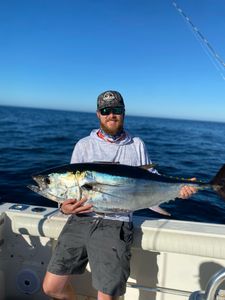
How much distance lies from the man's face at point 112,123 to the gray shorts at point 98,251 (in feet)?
2.61

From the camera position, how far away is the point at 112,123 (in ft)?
10.1

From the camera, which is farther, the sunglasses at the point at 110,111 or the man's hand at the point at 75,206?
the sunglasses at the point at 110,111

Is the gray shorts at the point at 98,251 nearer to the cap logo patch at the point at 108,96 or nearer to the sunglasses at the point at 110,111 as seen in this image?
the sunglasses at the point at 110,111

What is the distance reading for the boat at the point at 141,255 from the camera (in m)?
2.85

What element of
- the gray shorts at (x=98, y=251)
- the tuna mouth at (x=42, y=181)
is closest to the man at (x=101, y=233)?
the gray shorts at (x=98, y=251)

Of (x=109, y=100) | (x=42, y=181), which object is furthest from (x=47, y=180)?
(x=109, y=100)

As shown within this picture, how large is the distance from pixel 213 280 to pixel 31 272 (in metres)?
2.02

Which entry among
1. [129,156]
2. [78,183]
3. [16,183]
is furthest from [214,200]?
[78,183]

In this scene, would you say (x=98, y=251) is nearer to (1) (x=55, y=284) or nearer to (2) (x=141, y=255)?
(1) (x=55, y=284)

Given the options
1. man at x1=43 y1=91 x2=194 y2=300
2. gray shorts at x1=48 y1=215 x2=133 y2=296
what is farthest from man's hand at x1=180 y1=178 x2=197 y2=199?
gray shorts at x1=48 y1=215 x2=133 y2=296

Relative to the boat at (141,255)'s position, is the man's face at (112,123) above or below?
above

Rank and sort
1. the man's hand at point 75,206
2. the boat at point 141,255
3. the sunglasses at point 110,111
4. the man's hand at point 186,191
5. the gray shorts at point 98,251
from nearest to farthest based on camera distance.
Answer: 1. the man's hand at point 75,206
2. the gray shorts at point 98,251
3. the man's hand at point 186,191
4. the boat at point 141,255
5. the sunglasses at point 110,111

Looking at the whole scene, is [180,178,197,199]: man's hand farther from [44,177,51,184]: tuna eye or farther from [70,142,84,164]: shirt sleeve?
[44,177,51,184]: tuna eye

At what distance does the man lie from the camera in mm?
2645
